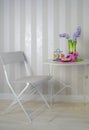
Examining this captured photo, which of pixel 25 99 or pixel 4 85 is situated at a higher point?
pixel 4 85

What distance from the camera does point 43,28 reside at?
309 cm

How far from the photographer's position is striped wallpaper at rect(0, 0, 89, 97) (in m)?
3.01

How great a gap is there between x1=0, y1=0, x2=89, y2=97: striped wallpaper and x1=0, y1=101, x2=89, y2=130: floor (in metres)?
0.46

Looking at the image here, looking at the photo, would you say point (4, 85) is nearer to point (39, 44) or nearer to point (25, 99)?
point (25, 99)

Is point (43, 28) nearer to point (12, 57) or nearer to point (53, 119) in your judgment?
point (12, 57)

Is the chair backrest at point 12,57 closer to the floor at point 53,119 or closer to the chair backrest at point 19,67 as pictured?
the chair backrest at point 19,67

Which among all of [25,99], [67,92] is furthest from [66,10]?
[25,99]

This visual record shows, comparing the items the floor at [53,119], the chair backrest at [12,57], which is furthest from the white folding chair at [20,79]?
the floor at [53,119]

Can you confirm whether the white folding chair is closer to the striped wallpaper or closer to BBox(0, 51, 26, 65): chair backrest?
BBox(0, 51, 26, 65): chair backrest

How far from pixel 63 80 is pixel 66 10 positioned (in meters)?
1.06

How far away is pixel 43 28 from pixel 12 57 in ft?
2.20

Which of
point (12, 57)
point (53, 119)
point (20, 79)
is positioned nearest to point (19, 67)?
point (12, 57)

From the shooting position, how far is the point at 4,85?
3.23 m

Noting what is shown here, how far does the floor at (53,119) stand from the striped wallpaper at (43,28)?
1.50 feet
